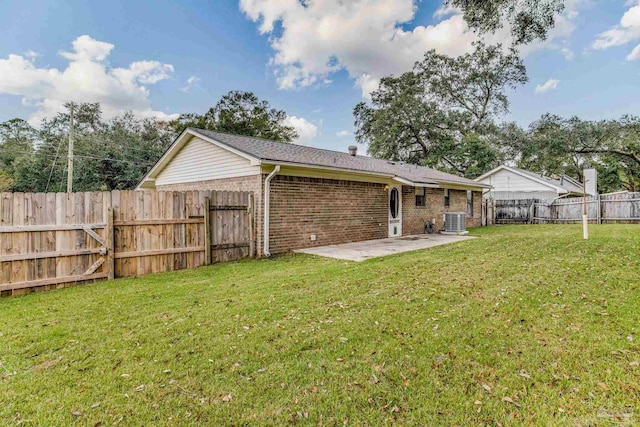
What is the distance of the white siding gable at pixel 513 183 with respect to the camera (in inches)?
949

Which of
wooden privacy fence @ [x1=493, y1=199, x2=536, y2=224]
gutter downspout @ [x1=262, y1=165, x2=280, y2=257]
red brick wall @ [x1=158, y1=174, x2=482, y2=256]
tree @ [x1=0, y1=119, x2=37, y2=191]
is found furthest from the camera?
tree @ [x1=0, y1=119, x2=37, y2=191]

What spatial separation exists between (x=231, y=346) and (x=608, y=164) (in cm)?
4003

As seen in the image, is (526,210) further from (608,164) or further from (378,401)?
(378,401)

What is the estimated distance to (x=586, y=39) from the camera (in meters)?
12.0

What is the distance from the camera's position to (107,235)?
6.39 metres

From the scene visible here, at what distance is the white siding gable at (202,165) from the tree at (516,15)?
6250 mm

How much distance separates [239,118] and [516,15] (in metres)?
30.0

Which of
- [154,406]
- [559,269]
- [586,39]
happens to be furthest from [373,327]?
[586,39]

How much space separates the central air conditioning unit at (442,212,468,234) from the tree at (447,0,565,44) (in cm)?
867

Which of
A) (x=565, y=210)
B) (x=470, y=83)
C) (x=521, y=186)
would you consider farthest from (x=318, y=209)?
(x=470, y=83)

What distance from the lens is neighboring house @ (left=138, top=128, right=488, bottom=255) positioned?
9070 millimetres

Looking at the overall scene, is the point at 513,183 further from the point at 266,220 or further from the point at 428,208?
the point at 266,220

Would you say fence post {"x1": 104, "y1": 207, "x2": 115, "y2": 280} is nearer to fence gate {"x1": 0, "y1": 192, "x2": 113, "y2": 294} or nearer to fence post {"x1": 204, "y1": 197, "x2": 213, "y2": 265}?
fence gate {"x1": 0, "y1": 192, "x2": 113, "y2": 294}

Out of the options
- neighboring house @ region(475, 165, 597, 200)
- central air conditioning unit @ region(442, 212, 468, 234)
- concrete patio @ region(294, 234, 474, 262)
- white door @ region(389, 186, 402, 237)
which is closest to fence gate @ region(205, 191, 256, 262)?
concrete patio @ region(294, 234, 474, 262)
